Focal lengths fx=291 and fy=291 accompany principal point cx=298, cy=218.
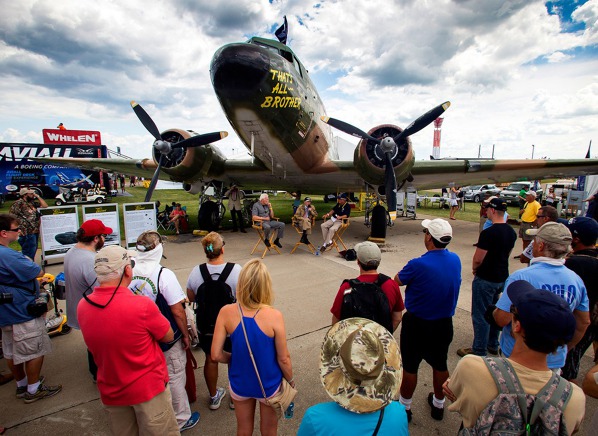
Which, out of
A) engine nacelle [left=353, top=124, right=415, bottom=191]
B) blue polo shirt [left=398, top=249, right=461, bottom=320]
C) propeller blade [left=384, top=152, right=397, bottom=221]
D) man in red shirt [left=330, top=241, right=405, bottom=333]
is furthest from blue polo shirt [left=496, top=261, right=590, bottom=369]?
engine nacelle [left=353, top=124, right=415, bottom=191]

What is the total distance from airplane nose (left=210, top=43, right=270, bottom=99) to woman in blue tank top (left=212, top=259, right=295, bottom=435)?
20.0 ft

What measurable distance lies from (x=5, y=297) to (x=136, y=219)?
5368 millimetres

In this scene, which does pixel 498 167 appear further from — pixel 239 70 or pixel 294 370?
pixel 294 370

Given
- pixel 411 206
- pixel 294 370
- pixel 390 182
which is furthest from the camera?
pixel 411 206

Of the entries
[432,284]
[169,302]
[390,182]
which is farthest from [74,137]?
[432,284]

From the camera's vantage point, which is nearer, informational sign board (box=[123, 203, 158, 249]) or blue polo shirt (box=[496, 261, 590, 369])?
blue polo shirt (box=[496, 261, 590, 369])

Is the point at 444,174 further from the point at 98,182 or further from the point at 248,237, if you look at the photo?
the point at 98,182

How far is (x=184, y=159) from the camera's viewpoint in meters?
9.75

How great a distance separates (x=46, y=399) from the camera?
3.01 metres

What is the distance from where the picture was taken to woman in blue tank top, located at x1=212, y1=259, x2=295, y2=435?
1923 mm

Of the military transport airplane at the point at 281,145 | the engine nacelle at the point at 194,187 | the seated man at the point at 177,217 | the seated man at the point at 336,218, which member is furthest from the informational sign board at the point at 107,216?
the seated man at the point at 336,218

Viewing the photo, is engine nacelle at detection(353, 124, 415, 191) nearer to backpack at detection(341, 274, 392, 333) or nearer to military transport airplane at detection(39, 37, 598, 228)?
military transport airplane at detection(39, 37, 598, 228)

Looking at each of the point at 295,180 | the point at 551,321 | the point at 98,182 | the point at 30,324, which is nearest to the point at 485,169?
the point at 295,180

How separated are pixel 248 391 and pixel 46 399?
8.50 feet
